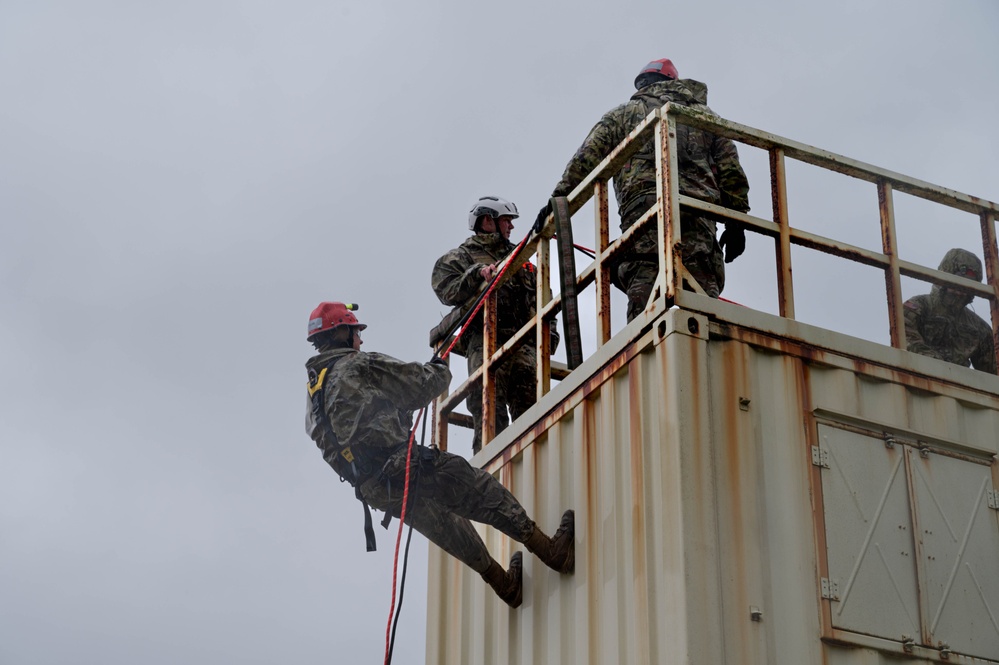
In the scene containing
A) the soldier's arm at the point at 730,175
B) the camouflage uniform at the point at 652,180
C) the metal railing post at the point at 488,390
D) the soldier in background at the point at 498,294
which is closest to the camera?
the camouflage uniform at the point at 652,180

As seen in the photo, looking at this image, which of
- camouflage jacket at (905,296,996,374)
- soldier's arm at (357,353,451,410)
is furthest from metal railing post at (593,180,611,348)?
camouflage jacket at (905,296,996,374)

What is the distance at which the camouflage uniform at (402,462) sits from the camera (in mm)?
8703

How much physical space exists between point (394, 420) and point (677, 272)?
2.17 m

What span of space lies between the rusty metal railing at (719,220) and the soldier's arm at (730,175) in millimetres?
714

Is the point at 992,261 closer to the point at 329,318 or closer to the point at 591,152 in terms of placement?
the point at 591,152

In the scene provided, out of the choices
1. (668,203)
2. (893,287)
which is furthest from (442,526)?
(893,287)

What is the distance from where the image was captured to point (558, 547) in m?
8.45

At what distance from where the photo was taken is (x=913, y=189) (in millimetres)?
9117

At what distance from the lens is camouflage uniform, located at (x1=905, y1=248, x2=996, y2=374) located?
11289 mm

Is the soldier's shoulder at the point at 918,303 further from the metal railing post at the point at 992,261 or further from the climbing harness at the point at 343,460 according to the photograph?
the climbing harness at the point at 343,460

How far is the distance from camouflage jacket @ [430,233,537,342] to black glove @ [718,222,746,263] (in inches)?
81.7

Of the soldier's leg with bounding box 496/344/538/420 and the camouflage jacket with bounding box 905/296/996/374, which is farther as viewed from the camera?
the camouflage jacket with bounding box 905/296/996/374

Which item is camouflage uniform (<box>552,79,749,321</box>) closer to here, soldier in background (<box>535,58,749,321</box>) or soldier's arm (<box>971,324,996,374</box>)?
soldier in background (<box>535,58,749,321</box>)

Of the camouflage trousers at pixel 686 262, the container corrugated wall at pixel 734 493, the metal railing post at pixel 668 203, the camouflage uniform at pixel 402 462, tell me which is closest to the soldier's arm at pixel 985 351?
the container corrugated wall at pixel 734 493
